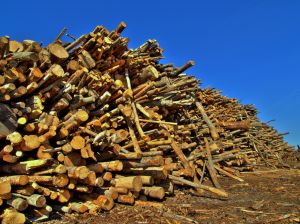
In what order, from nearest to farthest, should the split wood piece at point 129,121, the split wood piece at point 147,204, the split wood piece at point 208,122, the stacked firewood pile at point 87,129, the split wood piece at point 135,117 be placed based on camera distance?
the stacked firewood pile at point 87,129 < the split wood piece at point 147,204 < the split wood piece at point 129,121 < the split wood piece at point 135,117 < the split wood piece at point 208,122

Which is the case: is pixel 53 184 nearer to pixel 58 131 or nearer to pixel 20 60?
pixel 58 131

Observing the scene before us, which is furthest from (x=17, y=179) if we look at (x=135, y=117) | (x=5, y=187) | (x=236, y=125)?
(x=236, y=125)

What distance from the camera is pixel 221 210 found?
6449mm

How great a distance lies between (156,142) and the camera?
25.3 feet

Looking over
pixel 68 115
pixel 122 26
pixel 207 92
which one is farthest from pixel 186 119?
pixel 68 115

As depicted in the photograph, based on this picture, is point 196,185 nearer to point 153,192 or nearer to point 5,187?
point 153,192

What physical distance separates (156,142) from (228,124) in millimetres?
5737

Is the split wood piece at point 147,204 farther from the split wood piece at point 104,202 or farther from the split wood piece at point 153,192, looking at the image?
the split wood piece at point 104,202

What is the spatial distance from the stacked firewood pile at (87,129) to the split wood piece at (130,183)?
2cm

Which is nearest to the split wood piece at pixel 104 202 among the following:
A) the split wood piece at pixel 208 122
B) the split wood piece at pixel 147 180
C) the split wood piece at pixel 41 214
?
the split wood piece at pixel 41 214

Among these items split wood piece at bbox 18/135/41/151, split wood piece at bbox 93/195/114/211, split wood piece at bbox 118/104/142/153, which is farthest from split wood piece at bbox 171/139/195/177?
split wood piece at bbox 18/135/41/151

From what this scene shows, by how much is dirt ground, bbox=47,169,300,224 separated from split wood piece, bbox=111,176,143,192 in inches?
14.3

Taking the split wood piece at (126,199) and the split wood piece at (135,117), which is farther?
the split wood piece at (135,117)

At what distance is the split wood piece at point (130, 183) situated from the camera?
6105 millimetres
